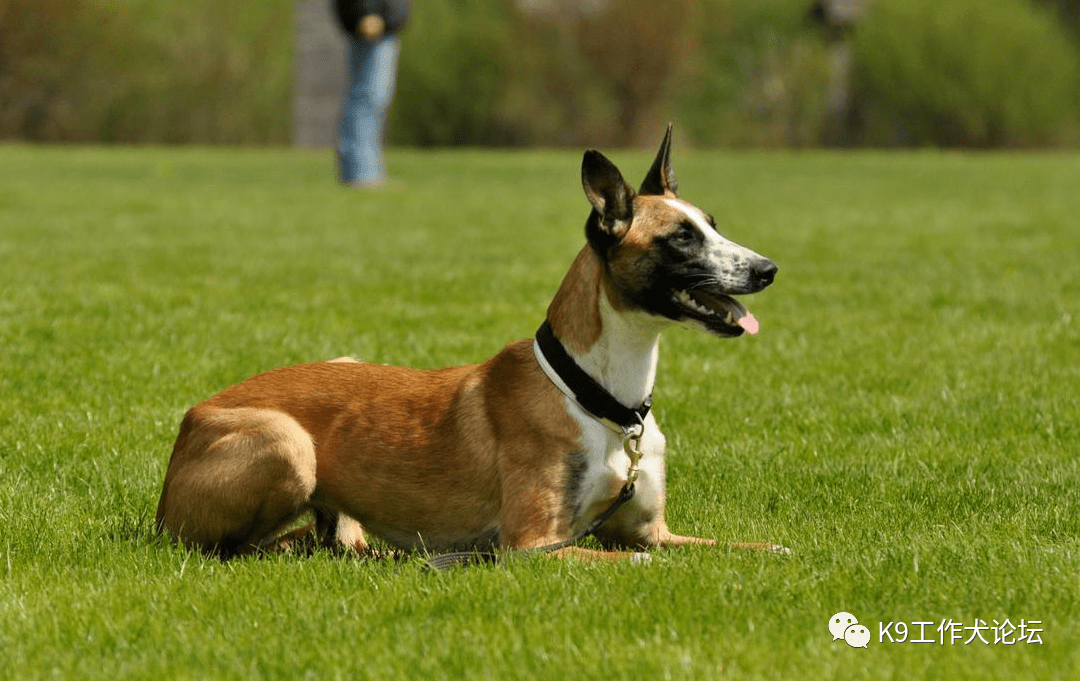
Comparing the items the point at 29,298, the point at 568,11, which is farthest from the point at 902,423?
the point at 568,11

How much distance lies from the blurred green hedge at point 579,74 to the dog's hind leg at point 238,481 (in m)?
32.2

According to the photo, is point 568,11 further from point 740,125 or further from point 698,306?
point 698,306

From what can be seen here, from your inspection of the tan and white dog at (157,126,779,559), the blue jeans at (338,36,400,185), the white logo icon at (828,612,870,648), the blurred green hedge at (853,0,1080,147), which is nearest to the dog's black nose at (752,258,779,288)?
the tan and white dog at (157,126,779,559)

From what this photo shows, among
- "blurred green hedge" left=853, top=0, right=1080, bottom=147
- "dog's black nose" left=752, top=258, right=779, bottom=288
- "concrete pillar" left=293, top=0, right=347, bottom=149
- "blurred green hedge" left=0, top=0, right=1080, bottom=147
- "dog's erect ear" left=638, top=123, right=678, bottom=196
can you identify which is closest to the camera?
"dog's black nose" left=752, top=258, right=779, bottom=288

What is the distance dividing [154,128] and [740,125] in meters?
14.4

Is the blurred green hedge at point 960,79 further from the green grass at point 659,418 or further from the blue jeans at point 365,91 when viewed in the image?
the green grass at point 659,418

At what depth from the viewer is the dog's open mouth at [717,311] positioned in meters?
4.59

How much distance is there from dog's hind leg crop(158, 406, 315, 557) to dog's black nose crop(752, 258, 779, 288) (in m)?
1.49

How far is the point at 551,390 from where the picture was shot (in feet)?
15.3

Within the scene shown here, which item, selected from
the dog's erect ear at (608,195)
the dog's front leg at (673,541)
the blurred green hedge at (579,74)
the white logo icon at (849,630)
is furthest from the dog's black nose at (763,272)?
the blurred green hedge at (579,74)

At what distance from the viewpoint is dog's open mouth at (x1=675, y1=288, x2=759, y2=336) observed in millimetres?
4594

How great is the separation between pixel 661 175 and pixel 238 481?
170cm

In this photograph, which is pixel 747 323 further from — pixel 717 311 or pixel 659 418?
pixel 659 418

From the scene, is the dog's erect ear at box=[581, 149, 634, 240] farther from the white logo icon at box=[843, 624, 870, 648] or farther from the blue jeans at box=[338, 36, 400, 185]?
the blue jeans at box=[338, 36, 400, 185]
